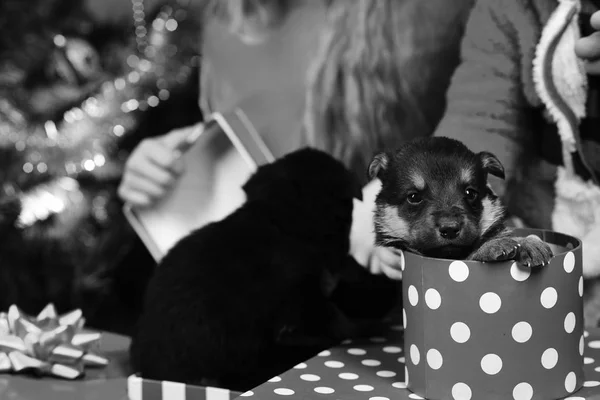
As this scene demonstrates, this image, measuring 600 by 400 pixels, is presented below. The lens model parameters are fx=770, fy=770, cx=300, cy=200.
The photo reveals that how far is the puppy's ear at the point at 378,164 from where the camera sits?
4.97 ft

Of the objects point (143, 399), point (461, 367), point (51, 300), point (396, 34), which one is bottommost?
point (51, 300)

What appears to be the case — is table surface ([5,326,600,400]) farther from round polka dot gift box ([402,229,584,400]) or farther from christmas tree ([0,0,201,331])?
christmas tree ([0,0,201,331])

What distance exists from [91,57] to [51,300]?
922 millimetres

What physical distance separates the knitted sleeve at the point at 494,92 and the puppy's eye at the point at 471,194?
469mm

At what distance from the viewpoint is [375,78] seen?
2219mm

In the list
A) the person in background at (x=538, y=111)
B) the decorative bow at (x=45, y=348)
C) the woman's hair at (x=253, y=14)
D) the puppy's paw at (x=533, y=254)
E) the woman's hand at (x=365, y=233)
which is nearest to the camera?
the puppy's paw at (x=533, y=254)

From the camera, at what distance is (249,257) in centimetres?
171

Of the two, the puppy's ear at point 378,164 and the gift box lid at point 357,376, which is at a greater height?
the puppy's ear at point 378,164

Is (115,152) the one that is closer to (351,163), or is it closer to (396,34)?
(351,163)

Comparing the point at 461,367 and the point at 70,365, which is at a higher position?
the point at 461,367

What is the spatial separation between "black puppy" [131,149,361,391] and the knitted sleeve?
1.14ft

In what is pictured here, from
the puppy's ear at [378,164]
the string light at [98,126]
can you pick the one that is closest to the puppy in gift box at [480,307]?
the puppy's ear at [378,164]

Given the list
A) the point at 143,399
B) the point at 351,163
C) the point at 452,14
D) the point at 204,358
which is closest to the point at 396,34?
the point at 452,14

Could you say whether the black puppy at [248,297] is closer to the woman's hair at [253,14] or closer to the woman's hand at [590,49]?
the woman's hand at [590,49]
